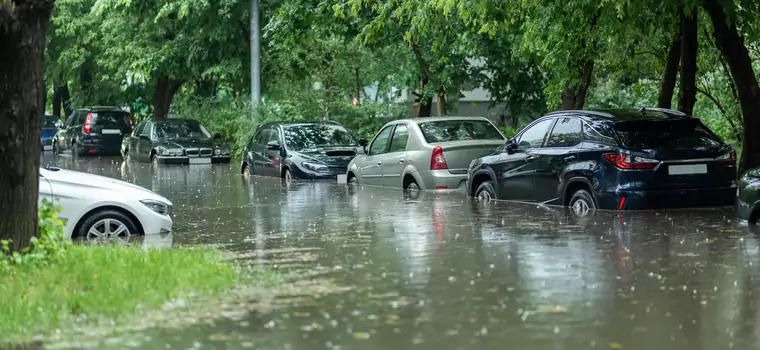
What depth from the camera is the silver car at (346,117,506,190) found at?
21000 mm

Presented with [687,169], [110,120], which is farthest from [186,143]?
[687,169]

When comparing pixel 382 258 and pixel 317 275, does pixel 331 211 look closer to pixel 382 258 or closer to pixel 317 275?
pixel 382 258

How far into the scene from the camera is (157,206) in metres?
14.8

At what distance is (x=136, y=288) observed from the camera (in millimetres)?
9727

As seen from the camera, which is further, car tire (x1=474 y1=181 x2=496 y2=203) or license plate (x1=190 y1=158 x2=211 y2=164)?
license plate (x1=190 y1=158 x2=211 y2=164)

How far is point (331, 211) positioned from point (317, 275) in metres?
7.31

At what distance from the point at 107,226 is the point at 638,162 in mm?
6637

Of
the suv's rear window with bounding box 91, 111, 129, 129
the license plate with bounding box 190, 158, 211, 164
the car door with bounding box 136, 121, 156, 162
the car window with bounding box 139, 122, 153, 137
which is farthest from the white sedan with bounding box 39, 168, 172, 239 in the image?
the suv's rear window with bounding box 91, 111, 129, 129

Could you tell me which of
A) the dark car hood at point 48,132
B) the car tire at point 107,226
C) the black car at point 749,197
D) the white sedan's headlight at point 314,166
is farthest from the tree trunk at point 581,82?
the dark car hood at point 48,132

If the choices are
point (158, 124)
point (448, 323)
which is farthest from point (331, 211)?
point (158, 124)

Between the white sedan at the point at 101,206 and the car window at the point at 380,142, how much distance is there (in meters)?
8.64

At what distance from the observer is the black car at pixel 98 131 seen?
44.5 m

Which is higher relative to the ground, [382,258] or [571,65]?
[571,65]

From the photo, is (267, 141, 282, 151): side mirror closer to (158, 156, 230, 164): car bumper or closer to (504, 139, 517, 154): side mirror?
(158, 156, 230, 164): car bumper
